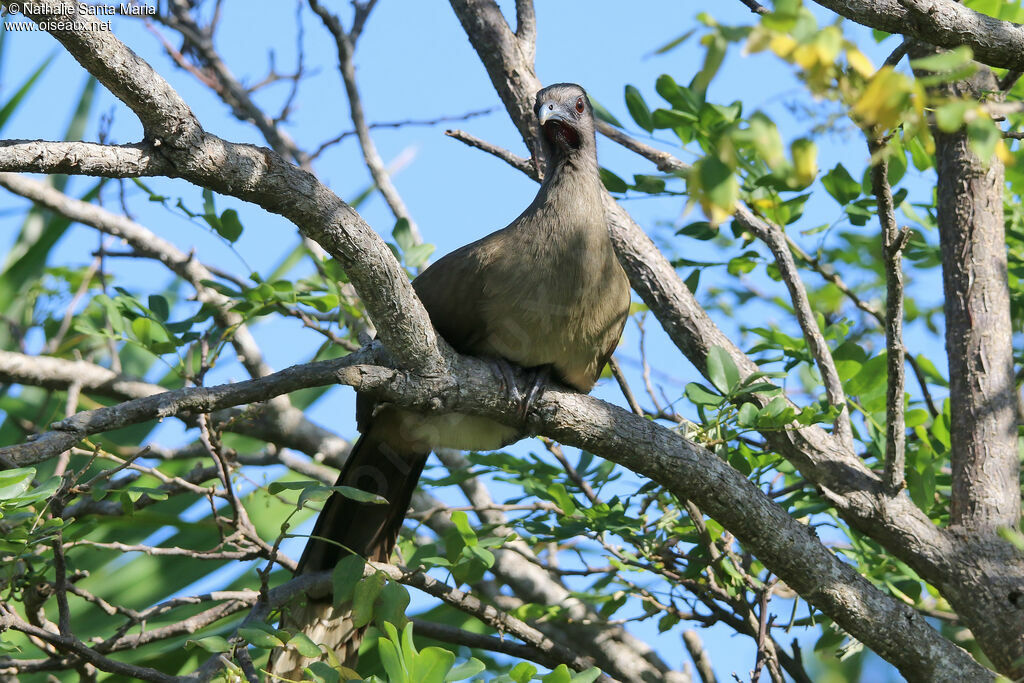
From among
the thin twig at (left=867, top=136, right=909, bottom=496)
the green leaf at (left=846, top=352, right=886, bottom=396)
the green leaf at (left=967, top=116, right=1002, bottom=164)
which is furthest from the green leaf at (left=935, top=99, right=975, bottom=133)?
the green leaf at (left=846, top=352, right=886, bottom=396)

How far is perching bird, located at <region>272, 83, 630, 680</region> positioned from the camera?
11.8ft

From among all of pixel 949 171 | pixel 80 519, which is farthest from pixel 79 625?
pixel 949 171

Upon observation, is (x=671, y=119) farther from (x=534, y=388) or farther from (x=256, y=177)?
(x=256, y=177)

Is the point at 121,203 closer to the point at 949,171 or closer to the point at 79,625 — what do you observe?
the point at 79,625

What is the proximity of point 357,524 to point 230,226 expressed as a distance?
1379mm

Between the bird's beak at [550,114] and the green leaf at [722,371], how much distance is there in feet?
3.92

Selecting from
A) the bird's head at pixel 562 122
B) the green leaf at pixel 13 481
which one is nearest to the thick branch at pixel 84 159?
the green leaf at pixel 13 481

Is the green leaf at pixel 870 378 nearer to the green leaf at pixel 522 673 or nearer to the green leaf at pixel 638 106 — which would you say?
the green leaf at pixel 638 106

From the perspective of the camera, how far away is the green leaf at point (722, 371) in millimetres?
3496

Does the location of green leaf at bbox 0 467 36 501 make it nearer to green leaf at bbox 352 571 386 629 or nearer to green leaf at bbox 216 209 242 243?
green leaf at bbox 352 571 386 629

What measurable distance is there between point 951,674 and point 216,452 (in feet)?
9.01

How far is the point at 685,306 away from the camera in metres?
4.06

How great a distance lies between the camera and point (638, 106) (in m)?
3.99

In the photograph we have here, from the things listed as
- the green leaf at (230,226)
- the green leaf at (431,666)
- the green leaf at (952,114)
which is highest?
the green leaf at (230,226)
